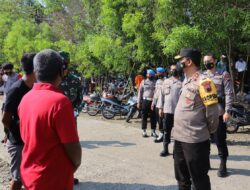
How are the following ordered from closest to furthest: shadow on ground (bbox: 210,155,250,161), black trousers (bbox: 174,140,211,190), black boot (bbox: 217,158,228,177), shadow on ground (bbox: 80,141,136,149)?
1. black trousers (bbox: 174,140,211,190)
2. black boot (bbox: 217,158,228,177)
3. shadow on ground (bbox: 210,155,250,161)
4. shadow on ground (bbox: 80,141,136,149)

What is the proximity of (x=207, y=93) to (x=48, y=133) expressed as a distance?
2.03 meters

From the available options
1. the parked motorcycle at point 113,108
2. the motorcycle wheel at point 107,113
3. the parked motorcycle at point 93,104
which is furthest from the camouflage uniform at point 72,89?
the parked motorcycle at point 93,104

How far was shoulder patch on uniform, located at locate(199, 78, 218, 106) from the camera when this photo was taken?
4.02m

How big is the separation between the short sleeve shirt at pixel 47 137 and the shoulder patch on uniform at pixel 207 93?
1.85m

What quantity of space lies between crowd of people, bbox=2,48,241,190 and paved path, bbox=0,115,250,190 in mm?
341

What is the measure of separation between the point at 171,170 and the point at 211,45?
4.43m

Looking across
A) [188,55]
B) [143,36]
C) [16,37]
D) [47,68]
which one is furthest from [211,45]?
[16,37]

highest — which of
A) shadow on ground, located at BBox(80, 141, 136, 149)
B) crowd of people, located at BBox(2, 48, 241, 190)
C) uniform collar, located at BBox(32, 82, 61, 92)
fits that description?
uniform collar, located at BBox(32, 82, 61, 92)

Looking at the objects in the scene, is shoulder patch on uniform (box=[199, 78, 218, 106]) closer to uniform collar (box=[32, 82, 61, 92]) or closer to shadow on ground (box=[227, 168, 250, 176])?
uniform collar (box=[32, 82, 61, 92])

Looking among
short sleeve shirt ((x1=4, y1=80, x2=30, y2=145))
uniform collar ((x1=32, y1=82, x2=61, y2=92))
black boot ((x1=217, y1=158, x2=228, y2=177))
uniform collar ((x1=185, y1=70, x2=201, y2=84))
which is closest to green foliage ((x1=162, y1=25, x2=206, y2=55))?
black boot ((x1=217, y1=158, x2=228, y2=177))

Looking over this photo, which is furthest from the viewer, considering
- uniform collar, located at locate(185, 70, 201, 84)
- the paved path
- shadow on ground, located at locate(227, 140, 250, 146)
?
shadow on ground, located at locate(227, 140, 250, 146)

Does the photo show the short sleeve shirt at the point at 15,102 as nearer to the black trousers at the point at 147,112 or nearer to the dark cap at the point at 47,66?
the dark cap at the point at 47,66

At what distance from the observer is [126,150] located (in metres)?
8.12

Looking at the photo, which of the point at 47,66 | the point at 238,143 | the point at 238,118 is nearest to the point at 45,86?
the point at 47,66
